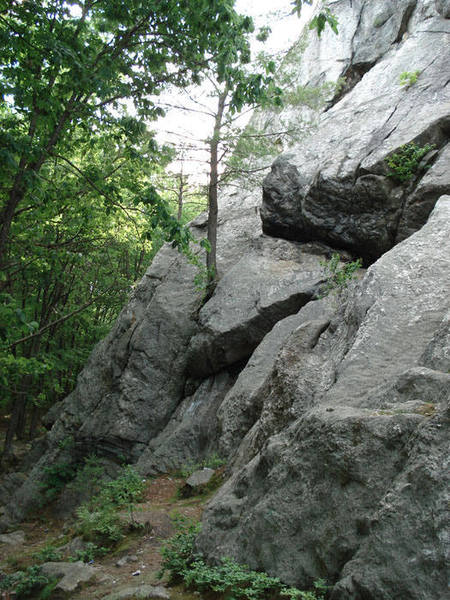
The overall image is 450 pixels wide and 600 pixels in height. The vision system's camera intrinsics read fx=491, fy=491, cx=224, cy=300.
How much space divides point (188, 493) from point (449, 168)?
9.34m

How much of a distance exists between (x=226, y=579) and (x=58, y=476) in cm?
1194

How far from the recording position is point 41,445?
16.9 meters

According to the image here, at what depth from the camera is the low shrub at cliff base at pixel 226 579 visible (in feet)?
12.0

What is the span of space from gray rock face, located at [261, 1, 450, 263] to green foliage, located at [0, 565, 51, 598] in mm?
10380

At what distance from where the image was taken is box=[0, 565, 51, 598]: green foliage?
588 cm

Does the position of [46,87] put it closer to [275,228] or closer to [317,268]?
[317,268]

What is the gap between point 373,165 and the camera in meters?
12.8

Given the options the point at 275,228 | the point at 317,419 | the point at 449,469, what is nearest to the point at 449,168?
the point at 275,228

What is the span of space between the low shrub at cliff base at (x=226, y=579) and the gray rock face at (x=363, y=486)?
13cm

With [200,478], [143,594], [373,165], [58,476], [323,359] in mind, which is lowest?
[58,476]

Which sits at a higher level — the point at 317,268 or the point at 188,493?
the point at 317,268

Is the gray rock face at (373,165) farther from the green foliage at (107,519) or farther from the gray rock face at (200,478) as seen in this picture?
the green foliage at (107,519)

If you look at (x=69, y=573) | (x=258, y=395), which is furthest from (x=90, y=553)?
(x=258, y=395)

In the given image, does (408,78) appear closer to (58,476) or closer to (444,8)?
(444,8)
